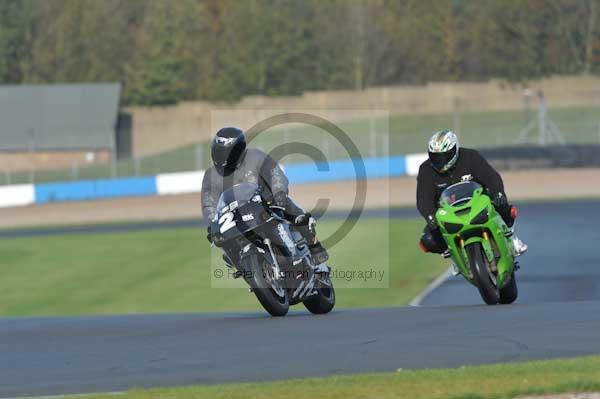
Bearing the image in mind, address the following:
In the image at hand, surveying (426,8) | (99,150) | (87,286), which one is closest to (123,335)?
(87,286)

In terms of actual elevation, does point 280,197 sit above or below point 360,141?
above

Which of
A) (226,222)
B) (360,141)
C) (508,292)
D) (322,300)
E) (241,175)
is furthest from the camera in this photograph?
(360,141)

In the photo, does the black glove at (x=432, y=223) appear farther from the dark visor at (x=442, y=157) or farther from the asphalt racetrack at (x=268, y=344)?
the asphalt racetrack at (x=268, y=344)

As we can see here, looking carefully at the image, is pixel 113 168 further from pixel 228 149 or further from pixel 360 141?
pixel 228 149

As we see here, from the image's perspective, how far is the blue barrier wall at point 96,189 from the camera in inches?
1804

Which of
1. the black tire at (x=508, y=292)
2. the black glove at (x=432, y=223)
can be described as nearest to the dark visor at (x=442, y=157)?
the black glove at (x=432, y=223)

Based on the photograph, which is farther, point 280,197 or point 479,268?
point 479,268

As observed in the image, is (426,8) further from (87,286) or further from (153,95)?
(87,286)

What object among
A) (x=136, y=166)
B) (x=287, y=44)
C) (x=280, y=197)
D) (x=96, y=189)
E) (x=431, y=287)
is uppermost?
(x=280, y=197)

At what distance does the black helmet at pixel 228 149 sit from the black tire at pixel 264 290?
3.18 feet

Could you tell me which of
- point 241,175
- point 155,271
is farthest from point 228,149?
point 155,271

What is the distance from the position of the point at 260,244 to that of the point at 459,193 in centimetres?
214

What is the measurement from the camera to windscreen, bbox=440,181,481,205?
1193 cm

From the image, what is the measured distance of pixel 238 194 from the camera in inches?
438
